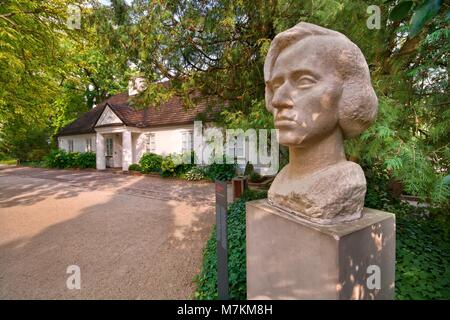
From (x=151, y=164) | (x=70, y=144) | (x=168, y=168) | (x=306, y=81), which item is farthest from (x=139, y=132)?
(x=306, y=81)

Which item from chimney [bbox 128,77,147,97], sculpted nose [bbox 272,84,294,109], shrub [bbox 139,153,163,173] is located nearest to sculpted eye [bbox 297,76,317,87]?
sculpted nose [bbox 272,84,294,109]

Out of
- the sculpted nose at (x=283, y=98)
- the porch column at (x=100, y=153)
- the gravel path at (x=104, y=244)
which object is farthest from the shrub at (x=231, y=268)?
the porch column at (x=100, y=153)

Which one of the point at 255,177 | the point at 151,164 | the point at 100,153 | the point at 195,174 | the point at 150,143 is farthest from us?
the point at 100,153

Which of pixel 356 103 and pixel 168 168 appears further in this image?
pixel 168 168

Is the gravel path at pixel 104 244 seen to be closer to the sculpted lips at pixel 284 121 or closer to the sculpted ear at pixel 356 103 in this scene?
the sculpted lips at pixel 284 121

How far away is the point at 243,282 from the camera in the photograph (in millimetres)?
3123

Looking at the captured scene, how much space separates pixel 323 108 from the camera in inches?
78.4

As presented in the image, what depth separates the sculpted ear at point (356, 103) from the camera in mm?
2010

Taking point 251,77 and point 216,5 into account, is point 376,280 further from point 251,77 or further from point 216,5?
point 216,5

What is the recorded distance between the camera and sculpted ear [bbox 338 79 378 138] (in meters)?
2.01

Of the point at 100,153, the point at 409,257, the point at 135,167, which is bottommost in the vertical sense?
the point at 409,257

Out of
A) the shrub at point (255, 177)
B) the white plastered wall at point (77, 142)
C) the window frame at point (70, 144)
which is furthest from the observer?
the window frame at point (70, 144)

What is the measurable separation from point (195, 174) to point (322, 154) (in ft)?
34.6

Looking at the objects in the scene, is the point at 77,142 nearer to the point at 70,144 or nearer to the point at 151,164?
the point at 70,144
